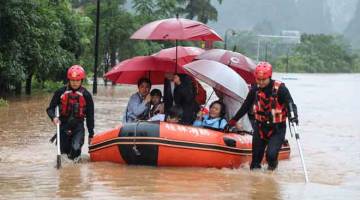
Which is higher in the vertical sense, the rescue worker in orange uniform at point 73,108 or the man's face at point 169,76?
the man's face at point 169,76

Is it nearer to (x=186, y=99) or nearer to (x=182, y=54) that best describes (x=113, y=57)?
(x=182, y=54)

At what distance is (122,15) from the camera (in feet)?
142

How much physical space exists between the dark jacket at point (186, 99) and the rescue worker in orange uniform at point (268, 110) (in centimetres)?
115

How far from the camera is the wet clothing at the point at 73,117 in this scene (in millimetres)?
10055

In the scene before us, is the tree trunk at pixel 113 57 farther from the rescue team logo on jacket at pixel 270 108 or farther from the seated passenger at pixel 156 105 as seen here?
the rescue team logo on jacket at pixel 270 108

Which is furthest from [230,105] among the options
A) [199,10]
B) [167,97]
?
[199,10]

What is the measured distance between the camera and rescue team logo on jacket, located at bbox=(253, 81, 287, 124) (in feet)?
32.2

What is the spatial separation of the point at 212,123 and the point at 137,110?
1.21 metres

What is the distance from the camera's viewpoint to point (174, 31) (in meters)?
11.6

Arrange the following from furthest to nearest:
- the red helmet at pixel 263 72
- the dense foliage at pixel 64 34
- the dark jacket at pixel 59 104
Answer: the dense foliage at pixel 64 34 < the dark jacket at pixel 59 104 < the red helmet at pixel 263 72

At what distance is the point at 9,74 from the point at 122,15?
21.2 metres

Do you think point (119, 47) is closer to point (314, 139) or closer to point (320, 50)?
point (314, 139)

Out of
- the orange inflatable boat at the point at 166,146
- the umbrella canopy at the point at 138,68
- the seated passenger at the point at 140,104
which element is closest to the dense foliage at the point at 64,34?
the umbrella canopy at the point at 138,68

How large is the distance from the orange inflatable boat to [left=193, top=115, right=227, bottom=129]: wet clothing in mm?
313
